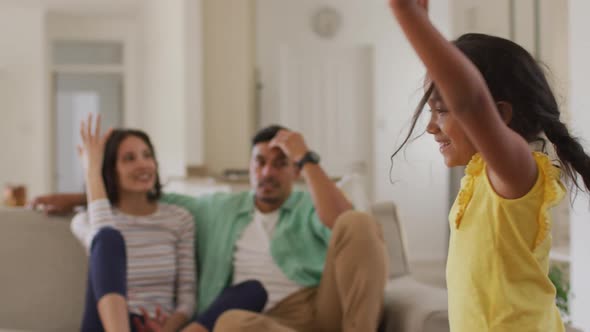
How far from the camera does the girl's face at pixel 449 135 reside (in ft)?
3.05

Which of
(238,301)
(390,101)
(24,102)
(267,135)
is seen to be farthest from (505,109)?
(24,102)

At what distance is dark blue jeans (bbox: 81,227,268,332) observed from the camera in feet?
6.71

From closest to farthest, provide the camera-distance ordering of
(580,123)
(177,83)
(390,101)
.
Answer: (580,123)
(177,83)
(390,101)

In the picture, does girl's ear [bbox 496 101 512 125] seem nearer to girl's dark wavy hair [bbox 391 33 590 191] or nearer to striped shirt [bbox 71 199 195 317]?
→ girl's dark wavy hair [bbox 391 33 590 191]

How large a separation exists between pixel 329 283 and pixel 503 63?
1.25 m

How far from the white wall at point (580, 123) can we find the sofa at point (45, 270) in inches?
19.1

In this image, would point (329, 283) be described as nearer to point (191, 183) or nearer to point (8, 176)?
point (191, 183)

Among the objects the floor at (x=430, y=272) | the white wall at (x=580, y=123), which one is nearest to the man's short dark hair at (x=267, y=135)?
the white wall at (x=580, y=123)

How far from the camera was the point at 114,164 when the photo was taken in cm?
242

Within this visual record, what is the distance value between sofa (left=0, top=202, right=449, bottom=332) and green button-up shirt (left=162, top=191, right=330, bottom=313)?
24 centimetres

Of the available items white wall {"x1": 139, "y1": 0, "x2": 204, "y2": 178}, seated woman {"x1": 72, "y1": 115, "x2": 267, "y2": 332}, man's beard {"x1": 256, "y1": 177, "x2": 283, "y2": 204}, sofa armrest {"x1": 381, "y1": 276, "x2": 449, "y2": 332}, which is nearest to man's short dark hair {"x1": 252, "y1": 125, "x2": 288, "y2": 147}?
man's beard {"x1": 256, "y1": 177, "x2": 283, "y2": 204}

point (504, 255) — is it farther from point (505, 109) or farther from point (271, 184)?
point (271, 184)

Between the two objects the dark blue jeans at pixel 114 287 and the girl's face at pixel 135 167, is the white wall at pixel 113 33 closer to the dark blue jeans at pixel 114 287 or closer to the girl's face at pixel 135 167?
the girl's face at pixel 135 167

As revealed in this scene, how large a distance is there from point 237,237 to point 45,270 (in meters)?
0.63
